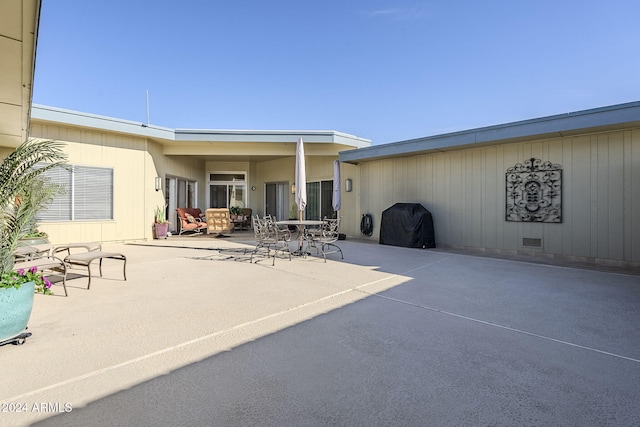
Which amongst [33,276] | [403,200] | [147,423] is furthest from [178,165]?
[147,423]

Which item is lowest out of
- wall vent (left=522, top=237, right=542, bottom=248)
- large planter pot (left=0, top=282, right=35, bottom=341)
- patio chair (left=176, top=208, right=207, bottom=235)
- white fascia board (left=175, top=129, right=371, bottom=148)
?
large planter pot (left=0, top=282, right=35, bottom=341)

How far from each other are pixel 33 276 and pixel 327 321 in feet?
8.55

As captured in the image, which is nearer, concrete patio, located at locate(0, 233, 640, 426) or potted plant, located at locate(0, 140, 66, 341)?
concrete patio, located at locate(0, 233, 640, 426)

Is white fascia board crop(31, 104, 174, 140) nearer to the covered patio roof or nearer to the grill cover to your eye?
the covered patio roof

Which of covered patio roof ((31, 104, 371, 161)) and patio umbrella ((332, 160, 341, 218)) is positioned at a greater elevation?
covered patio roof ((31, 104, 371, 161))

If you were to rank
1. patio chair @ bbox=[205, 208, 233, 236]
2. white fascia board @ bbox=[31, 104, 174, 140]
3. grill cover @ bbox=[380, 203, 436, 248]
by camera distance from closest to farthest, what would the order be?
white fascia board @ bbox=[31, 104, 174, 140] → grill cover @ bbox=[380, 203, 436, 248] → patio chair @ bbox=[205, 208, 233, 236]

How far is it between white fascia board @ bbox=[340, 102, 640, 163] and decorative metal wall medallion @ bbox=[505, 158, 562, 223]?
0.70 metres

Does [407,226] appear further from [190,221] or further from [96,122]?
[96,122]

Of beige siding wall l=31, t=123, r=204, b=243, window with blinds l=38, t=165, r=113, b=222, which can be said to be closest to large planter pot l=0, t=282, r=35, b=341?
window with blinds l=38, t=165, r=113, b=222

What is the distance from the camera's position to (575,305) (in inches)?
141

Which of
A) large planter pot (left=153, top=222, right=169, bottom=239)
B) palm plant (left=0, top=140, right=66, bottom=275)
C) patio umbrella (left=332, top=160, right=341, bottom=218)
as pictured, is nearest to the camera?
palm plant (left=0, top=140, right=66, bottom=275)

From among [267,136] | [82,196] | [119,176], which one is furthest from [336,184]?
[82,196]

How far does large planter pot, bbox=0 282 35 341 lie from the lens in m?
2.41

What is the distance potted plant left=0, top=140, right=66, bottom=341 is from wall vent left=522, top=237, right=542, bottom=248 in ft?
27.0
